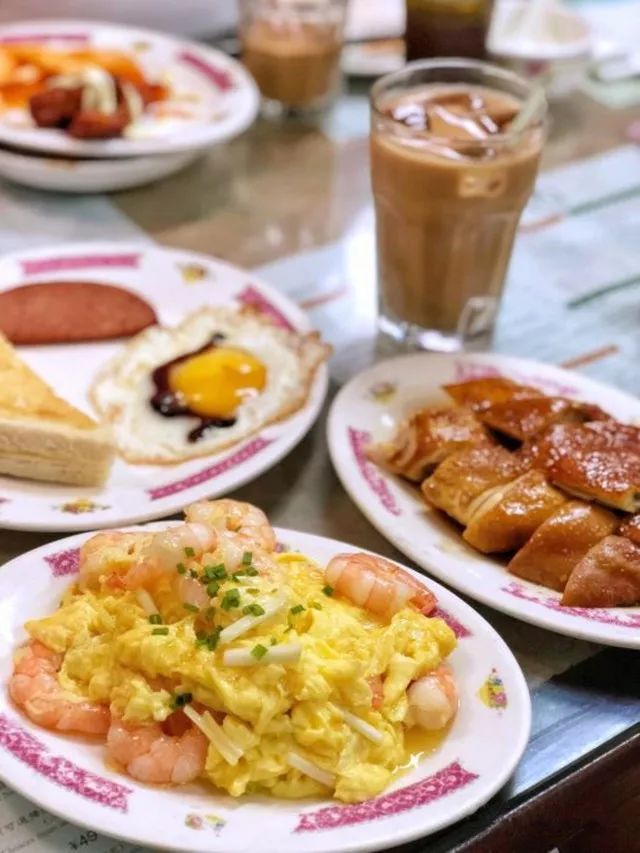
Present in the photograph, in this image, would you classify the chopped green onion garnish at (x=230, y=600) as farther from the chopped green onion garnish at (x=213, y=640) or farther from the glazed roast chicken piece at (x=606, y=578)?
the glazed roast chicken piece at (x=606, y=578)

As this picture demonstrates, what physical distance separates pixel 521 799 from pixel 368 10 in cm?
286

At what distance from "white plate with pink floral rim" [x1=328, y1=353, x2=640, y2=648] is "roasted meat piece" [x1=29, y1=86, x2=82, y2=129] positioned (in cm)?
111

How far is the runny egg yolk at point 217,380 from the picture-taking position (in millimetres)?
1940

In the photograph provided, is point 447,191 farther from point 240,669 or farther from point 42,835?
point 42,835

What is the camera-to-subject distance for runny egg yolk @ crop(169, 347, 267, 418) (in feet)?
6.37

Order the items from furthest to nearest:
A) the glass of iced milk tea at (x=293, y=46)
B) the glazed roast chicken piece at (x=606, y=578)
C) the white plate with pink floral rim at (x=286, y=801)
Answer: the glass of iced milk tea at (x=293, y=46), the glazed roast chicken piece at (x=606, y=578), the white plate with pink floral rim at (x=286, y=801)

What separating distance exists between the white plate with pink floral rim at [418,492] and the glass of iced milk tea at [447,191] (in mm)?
176

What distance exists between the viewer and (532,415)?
5.76ft

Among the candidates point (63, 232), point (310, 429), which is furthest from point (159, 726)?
point (63, 232)

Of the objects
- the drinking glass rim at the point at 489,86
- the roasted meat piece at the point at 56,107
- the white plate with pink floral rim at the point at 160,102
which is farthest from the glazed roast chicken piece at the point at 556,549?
the roasted meat piece at the point at 56,107

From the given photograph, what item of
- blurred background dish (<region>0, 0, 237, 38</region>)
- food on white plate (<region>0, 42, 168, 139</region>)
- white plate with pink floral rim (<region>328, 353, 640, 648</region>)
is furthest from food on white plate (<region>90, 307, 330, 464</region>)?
blurred background dish (<region>0, 0, 237, 38</region>)

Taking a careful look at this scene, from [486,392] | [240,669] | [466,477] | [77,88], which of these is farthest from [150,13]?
[240,669]

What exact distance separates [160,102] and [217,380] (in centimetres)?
112

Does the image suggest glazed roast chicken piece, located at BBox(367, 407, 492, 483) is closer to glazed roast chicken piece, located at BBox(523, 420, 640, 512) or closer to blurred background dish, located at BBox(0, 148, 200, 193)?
glazed roast chicken piece, located at BBox(523, 420, 640, 512)
